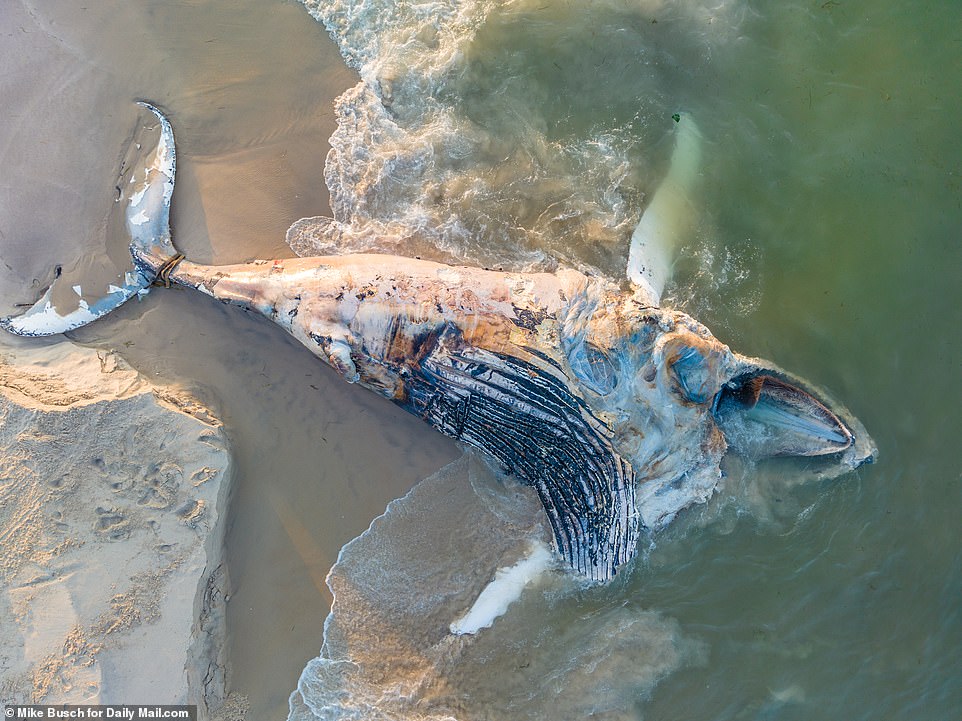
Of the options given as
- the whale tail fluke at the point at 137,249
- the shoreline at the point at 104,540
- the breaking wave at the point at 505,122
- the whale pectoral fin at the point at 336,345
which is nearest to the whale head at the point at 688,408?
the breaking wave at the point at 505,122

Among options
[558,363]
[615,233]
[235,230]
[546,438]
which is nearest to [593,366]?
[558,363]

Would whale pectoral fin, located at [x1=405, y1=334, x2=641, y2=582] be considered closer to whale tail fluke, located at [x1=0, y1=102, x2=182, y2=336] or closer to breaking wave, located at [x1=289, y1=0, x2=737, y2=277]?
breaking wave, located at [x1=289, y1=0, x2=737, y2=277]

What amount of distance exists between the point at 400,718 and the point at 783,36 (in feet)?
25.7

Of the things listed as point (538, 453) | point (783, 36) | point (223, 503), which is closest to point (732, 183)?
point (783, 36)

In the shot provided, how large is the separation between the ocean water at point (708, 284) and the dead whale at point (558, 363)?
0.36m

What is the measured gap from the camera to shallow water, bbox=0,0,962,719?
5816 mm

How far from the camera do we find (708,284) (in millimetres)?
5871

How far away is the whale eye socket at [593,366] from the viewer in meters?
4.89

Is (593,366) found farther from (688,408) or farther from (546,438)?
(688,408)

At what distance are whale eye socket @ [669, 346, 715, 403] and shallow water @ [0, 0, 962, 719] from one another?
3.62ft

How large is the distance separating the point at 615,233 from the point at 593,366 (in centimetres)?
171

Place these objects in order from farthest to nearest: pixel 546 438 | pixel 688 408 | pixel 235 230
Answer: pixel 235 230, pixel 546 438, pixel 688 408

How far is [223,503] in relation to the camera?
5871 mm

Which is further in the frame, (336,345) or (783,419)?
(783,419)
